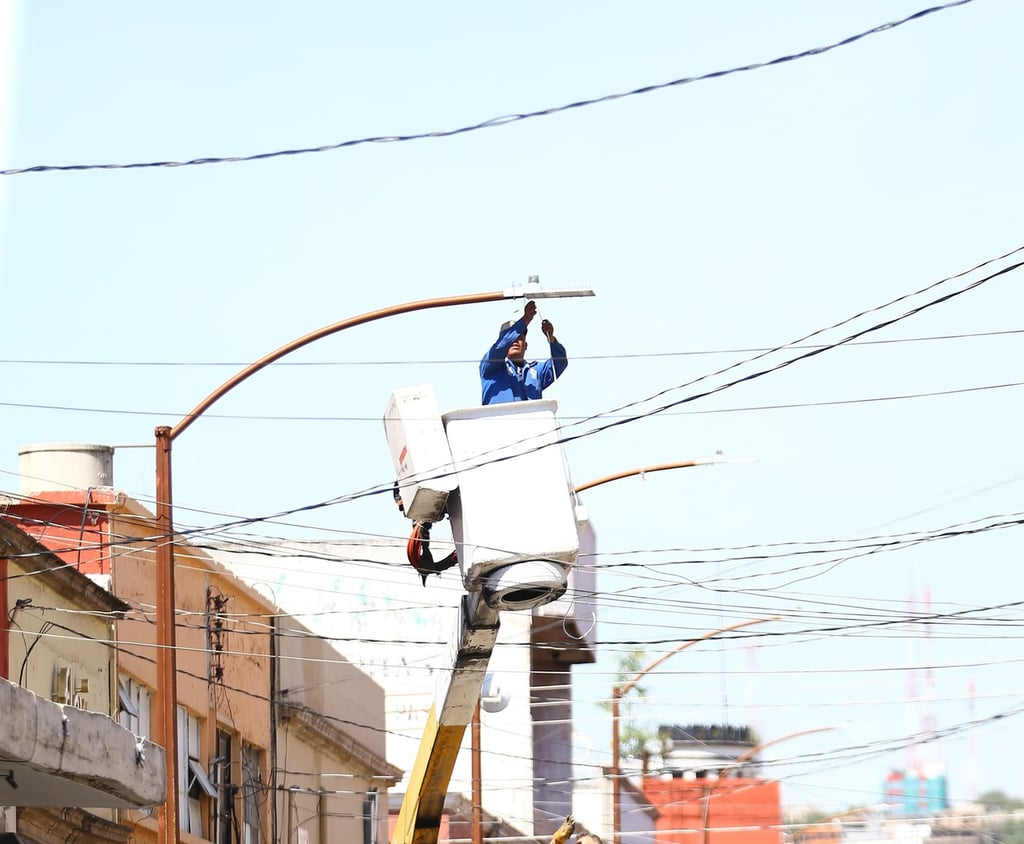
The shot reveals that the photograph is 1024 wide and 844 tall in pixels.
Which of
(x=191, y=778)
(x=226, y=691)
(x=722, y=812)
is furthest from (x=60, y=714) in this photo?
(x=722, y=812)

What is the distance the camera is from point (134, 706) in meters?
23.6

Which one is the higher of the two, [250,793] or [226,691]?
[226,691]

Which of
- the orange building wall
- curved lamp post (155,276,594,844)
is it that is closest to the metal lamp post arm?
curved lamp post (155,276,594,844)

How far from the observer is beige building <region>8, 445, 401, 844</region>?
906 inches

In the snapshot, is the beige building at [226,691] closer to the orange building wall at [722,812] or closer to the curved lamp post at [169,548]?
the curved lamp post at [169,548]

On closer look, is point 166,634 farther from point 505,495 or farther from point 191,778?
point 191,778

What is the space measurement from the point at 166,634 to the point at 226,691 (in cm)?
1072

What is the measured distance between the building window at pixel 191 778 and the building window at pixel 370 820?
10119 mm

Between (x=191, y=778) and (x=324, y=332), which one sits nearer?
(x=324, y=332)

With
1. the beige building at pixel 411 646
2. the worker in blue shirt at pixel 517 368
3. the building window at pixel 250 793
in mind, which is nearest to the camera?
the worker in blue shirt at pixel 517 368

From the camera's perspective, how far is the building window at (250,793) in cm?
2894

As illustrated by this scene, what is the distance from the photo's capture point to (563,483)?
1405 cm

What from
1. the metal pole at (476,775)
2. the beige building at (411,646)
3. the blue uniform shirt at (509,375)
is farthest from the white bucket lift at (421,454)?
the beige building at (411,646)

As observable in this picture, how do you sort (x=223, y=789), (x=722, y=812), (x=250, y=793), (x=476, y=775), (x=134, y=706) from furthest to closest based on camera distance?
(x=722, y=812) → (x=250, y=793) → (x=223, y=789) → (x=476, y=775) → (x=134, y=706)
